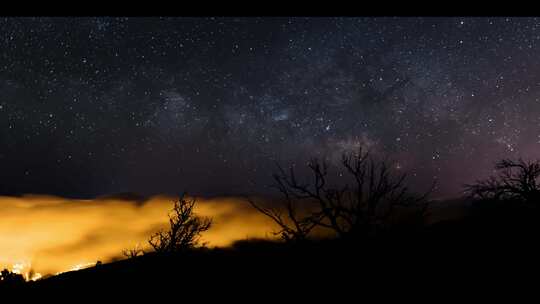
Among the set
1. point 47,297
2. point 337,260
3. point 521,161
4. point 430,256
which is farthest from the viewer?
point 521,161

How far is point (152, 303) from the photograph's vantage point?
7.06 m

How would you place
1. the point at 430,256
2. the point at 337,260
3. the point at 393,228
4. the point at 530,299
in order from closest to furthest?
the point at 530,299 < the point at 430,256 < the point at 337,260 < the point at 393,228

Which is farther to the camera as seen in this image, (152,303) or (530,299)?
(152,303)
